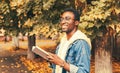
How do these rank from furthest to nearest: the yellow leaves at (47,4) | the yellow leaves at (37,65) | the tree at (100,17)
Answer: the yellow leaves at (37,65) → the yellow leaves at (47,4) → the tree at (100,17)

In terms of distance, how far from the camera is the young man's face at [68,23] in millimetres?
3272

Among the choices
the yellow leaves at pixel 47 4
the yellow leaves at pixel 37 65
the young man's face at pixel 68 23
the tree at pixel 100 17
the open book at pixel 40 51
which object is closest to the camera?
the open book at pixel 40 51

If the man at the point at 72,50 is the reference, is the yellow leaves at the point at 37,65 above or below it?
below

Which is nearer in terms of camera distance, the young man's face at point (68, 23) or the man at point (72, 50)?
the man at point (72, 50)

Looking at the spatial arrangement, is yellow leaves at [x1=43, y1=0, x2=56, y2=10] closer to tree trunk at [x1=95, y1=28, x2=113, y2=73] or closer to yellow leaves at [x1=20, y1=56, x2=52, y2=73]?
tree trunk at [x1=95, y1=28, x2=113, y2=73]

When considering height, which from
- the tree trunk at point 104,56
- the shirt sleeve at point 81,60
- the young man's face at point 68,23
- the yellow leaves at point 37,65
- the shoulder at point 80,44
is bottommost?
the yellow leaves at point 37,65

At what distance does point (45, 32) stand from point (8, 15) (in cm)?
330

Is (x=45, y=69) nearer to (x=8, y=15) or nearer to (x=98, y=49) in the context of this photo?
(x=8, y=15)

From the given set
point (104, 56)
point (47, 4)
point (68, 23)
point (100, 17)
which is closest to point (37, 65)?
point (104, 56)

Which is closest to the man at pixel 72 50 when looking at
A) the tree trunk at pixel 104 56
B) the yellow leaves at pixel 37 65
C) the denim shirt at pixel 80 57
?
the denim shirt at pixel 80 57

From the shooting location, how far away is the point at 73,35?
329cm

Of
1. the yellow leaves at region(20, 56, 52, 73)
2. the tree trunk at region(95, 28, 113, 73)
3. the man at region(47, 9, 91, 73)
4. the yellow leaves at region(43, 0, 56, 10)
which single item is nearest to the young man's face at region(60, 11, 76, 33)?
the man at region(47, 9, 91, 73)

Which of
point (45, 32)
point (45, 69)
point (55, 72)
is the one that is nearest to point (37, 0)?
point (45, 32)

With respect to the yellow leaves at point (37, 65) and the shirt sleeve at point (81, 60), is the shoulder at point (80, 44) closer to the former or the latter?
the shirt sleeve at point (81, 60)
